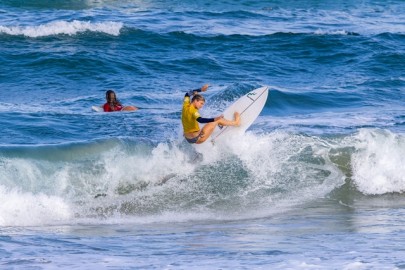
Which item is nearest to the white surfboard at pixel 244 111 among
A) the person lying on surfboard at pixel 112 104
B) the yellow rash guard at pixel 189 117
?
the yellow rash guard at pixel 189 117

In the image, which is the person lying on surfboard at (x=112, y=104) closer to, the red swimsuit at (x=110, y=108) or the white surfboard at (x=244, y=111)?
the red swimsuit at (x=110, y=108)

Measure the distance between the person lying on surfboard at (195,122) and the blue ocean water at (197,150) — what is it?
328mm

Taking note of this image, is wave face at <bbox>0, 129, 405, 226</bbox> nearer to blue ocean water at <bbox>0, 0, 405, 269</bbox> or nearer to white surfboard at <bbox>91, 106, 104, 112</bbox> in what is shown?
blue ocean water at <bbox>0, 0, 405, 269</bbox>

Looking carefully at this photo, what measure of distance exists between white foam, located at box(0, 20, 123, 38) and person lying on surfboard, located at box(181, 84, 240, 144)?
12.1m

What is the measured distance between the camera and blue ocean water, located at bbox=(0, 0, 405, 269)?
8.80 meters

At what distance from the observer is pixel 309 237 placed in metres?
9.25

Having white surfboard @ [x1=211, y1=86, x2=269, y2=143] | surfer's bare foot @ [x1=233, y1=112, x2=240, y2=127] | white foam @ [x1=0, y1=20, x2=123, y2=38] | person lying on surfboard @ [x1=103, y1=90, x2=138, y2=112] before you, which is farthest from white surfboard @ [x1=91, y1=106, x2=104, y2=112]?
white foam @ [x1=0, y1=20, x2=123, y2=38]

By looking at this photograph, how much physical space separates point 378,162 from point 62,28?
13.7m

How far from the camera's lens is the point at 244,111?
14234 mm

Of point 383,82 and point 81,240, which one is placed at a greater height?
point 383,82

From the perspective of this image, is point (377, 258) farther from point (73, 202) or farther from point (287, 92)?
point (287, 92)

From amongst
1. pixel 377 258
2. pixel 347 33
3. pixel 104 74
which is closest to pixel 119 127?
pixel 104 74

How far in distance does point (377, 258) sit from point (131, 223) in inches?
159

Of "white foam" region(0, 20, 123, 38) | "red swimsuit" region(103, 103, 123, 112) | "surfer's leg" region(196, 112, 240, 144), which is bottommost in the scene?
"surfer's leg" region(196, 112, 240, 144)
